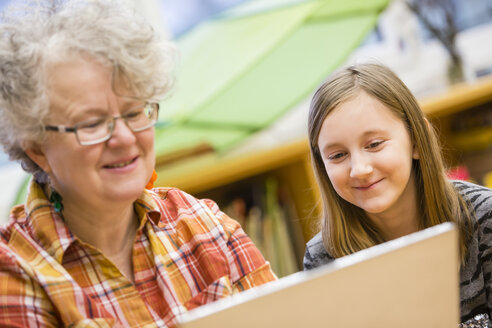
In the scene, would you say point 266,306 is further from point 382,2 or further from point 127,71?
point 382,2

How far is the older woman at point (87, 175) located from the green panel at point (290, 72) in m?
1.19

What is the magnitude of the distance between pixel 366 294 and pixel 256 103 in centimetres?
160

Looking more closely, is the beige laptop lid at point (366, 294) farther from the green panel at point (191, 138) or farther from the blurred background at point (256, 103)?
the green panel at point (191, 138)

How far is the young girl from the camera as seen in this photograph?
1219 millimetres

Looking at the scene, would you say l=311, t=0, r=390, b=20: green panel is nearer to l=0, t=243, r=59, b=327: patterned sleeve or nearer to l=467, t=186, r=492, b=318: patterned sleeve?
l=467, t=186, r=492, b=318: patterned sleeve

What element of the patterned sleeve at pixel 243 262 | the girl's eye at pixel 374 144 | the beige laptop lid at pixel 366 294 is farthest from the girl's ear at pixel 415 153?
the beige laptop lid at pixel 366 294

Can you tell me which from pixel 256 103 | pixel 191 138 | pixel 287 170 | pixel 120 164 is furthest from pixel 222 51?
pixel 120 164

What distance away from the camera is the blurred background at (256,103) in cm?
221

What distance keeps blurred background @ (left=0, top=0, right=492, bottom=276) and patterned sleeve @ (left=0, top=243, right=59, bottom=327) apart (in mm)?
1070

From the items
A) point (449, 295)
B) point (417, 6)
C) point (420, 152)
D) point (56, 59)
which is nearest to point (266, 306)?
point (449, 295)

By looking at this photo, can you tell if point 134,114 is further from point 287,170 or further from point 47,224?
point 287,170

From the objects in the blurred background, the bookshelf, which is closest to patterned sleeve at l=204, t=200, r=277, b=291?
the bookshelf

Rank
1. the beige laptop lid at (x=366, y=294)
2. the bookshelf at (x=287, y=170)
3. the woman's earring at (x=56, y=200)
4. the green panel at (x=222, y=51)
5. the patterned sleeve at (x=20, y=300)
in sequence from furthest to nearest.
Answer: the green panel at (x=222, y=51), the bookshelf at (x=287, y=170), the woman's earring at (x=56, y=200), the patterned sleeve at (x=20, y=300), the beige laptop lid at (x=366, y=294)

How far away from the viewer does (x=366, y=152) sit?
1213 mm
